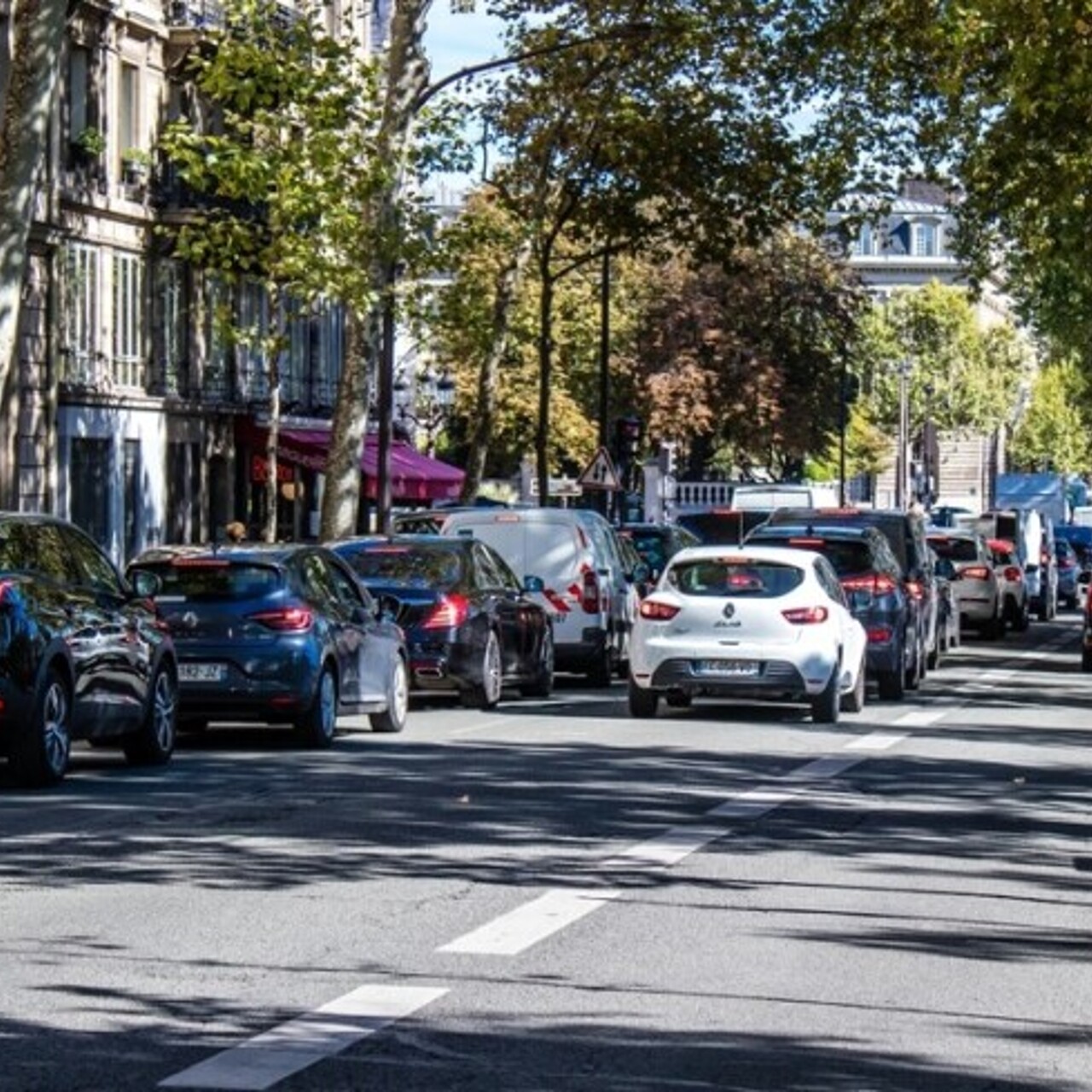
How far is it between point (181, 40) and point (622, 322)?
4746cm

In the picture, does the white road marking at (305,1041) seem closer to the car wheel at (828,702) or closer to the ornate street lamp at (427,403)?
the car wheel at (828,702)

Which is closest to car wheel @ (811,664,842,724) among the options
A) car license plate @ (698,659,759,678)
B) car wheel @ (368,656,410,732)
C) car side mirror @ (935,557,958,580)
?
car license plate @ (698,659,759,678)

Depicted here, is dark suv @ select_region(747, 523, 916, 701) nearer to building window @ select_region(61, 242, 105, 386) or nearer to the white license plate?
the white license plate

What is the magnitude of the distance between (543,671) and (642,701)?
3.43 m

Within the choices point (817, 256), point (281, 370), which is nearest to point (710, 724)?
point (281, 370)

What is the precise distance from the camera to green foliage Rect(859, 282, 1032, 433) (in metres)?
Result: 162

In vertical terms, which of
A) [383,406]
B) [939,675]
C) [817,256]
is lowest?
[939,675]

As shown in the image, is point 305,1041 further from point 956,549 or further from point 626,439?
point 626,439

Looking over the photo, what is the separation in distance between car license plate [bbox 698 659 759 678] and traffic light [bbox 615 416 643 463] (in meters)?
30.5

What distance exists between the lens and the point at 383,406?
1882 inches

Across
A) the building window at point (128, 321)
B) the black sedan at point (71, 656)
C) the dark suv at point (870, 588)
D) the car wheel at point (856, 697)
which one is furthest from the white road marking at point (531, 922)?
the building window at point (128, 321)

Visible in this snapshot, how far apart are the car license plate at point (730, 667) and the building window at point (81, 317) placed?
2689 centimetres

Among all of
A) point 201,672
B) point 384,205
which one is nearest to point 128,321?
point 384,205

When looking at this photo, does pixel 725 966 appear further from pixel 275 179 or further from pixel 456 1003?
pixel 275 179
